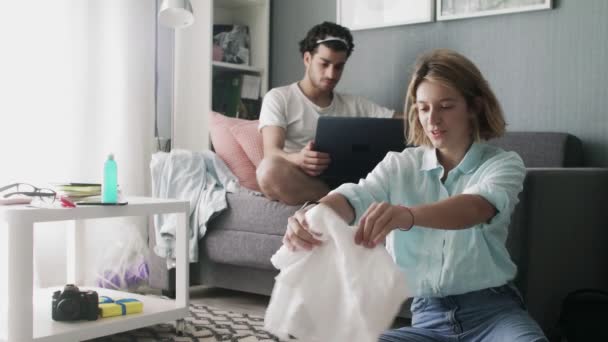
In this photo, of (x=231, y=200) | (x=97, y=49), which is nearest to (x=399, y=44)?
(x=231, y=200)

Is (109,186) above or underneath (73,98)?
underneath

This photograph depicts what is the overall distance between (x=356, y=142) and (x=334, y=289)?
4.08ft

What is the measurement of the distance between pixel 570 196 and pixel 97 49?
221 centimetres

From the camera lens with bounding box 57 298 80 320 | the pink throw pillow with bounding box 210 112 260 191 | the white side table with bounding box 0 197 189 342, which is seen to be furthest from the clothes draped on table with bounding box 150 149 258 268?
the camera lens with bounding box 57 298 80 320

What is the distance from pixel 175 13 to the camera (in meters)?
3.16

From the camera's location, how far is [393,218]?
1102 millimetres

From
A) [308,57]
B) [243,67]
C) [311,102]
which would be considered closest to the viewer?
[311,102]

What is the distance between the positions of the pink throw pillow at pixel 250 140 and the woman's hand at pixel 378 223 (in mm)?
1913

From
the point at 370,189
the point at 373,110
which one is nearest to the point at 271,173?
the point at 373,110

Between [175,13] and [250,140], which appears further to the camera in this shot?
[175,13]

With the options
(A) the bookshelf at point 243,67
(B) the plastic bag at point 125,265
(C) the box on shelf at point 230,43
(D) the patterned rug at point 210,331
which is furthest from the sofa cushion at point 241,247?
(C) the box on shelf at point 230,43

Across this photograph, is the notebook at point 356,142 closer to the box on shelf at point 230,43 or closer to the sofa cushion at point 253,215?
the sofa cushion at point 253,215

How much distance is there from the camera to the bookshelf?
A: 3.71 meters

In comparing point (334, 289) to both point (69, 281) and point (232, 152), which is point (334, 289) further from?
point (232, 152)
